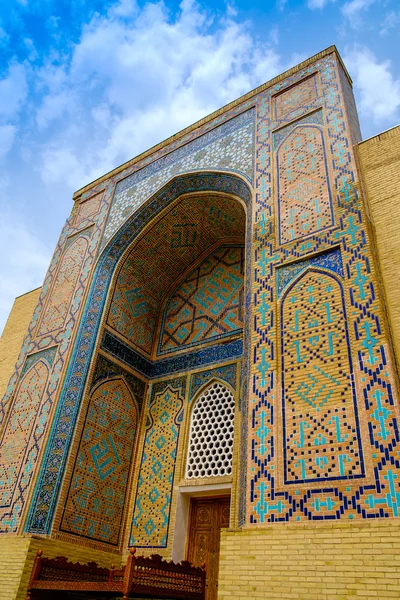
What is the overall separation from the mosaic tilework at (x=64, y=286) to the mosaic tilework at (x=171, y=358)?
25.6 inches

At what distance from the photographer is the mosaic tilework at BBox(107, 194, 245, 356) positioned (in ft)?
19.7

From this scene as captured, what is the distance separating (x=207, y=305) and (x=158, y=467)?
77.2 inches

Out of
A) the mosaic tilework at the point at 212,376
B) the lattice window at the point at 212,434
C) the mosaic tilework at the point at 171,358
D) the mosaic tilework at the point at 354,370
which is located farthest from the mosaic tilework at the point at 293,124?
the lattice window at the point at 212,434

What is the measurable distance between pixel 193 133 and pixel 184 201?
1.02m

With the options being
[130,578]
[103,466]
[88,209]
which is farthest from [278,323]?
[88,209]

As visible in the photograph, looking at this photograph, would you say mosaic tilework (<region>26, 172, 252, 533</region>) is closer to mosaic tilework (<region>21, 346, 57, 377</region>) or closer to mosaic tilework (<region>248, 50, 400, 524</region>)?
mosaic tilework (<region>21, 346, 57, 377</region>)

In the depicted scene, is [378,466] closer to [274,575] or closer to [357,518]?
[357,518]

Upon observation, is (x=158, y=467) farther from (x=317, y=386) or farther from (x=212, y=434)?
(x=317, y=386)

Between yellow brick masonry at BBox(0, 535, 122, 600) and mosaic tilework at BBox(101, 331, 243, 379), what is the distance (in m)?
1.99

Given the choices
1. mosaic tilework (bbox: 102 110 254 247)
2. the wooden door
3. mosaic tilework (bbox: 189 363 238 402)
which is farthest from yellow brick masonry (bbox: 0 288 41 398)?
the wooden door

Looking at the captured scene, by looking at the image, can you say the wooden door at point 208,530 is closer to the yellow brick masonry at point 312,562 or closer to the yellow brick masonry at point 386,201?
the yellow brick masonry at point 312,562

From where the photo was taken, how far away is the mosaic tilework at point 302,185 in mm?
4242

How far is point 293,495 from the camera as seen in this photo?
310 cm

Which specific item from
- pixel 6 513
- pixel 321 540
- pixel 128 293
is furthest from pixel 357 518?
pixel 128 293
